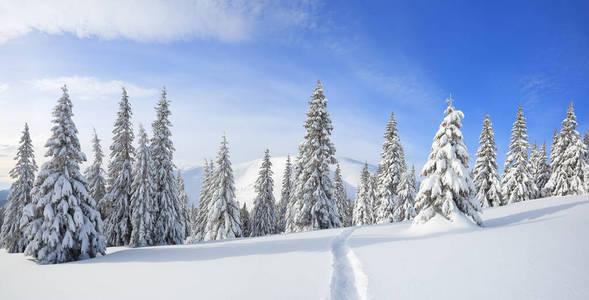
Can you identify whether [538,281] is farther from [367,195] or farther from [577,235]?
[367,195]

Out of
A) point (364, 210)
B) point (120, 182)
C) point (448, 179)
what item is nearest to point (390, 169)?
point (364, 210)

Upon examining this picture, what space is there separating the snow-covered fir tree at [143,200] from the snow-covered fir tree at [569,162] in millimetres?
47236

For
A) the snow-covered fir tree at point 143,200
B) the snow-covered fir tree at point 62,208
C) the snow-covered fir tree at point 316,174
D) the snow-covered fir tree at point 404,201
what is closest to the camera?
the snow-covered fir tree at point 62,208

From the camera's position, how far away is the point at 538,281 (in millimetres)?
6992

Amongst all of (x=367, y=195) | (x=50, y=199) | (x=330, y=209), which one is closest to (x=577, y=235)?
(x=330, y=209)

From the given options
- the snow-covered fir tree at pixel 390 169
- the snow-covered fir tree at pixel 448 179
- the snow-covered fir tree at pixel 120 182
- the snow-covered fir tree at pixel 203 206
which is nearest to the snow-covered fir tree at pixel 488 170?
the snow-covered fir tree at pixel 390 169

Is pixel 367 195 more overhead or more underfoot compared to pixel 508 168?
more underfoot

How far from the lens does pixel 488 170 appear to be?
36281 millimetres

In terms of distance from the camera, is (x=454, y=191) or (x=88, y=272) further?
(x=454, y=191)

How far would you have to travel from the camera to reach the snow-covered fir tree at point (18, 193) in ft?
94.2

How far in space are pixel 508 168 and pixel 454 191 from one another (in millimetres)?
28926

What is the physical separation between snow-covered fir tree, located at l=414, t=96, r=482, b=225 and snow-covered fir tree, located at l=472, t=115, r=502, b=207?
2258cm

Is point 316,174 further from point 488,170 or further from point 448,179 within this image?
point 488,170

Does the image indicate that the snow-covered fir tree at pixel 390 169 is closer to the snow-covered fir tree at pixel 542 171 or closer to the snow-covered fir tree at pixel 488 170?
the snow-covered fir tree at pixel 488 170
